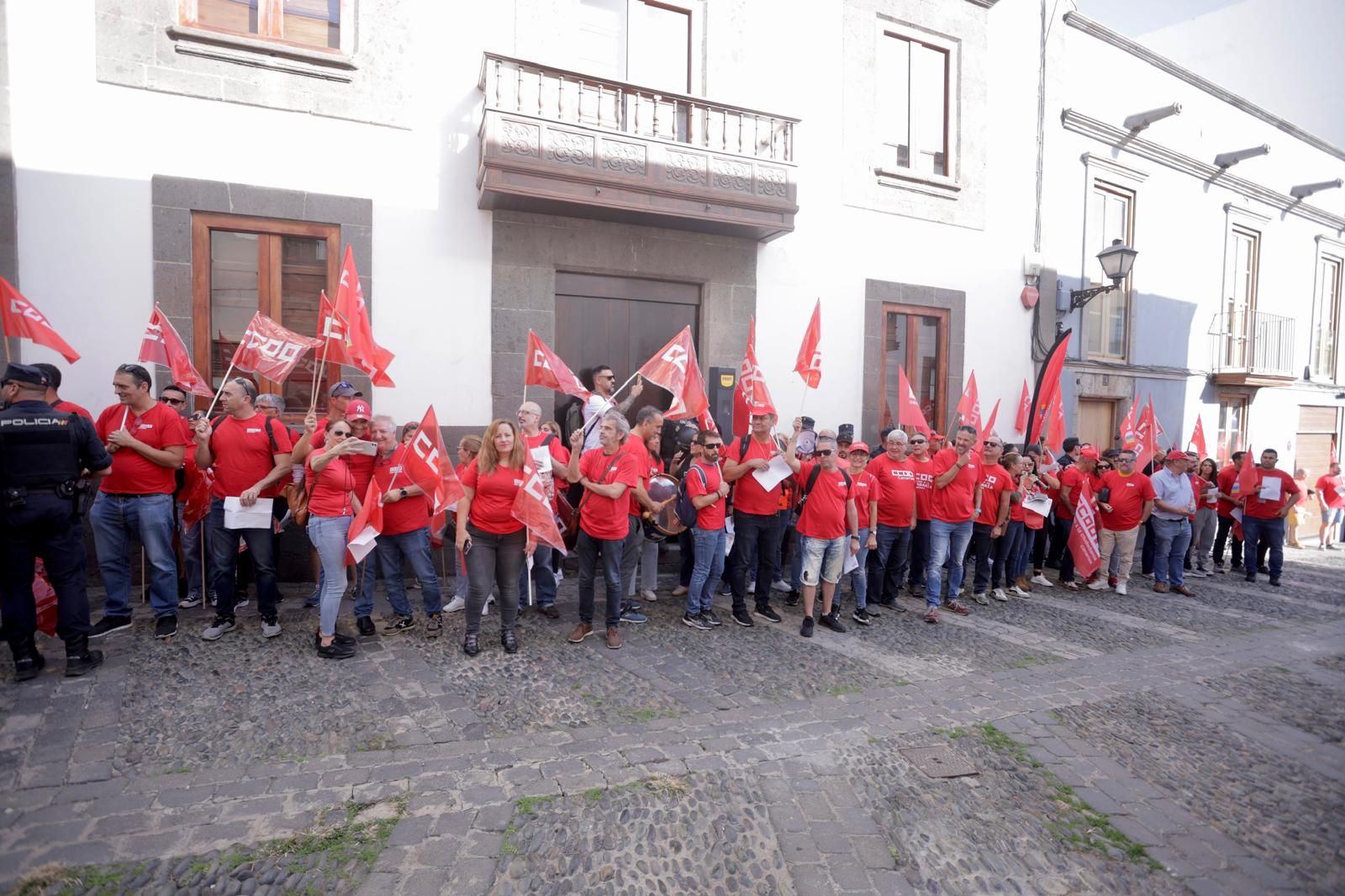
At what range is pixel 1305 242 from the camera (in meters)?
17.2

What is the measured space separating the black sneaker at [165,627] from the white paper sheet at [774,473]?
4.74 meters

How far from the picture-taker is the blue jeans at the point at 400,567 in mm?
5848

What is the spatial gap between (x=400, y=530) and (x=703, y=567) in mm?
2563

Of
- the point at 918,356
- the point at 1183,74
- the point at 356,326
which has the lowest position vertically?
the point at 356,326

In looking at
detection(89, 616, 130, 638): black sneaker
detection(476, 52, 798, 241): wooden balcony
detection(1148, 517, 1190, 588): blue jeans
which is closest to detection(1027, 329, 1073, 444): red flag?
detection(1148, 517, 1190, 588): blue jeans

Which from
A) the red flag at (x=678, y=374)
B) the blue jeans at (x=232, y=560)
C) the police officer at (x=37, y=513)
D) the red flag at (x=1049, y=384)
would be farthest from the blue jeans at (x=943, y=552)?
the police officer at (x=37, y=513)

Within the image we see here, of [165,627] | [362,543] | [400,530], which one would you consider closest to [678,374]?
[400,530]

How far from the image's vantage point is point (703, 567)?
647cm

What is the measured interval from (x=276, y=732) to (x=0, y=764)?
122 cm

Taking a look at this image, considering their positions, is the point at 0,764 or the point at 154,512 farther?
the point at 154,512

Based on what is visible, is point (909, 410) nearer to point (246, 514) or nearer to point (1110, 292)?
point (246, 514)

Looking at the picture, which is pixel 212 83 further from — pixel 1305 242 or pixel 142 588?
pixel 1305 242

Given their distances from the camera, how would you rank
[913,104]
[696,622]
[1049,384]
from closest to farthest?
[696,622] < [1049,384] < [913,104]

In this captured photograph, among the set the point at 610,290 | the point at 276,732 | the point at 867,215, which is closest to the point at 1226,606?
the point at 867,215
